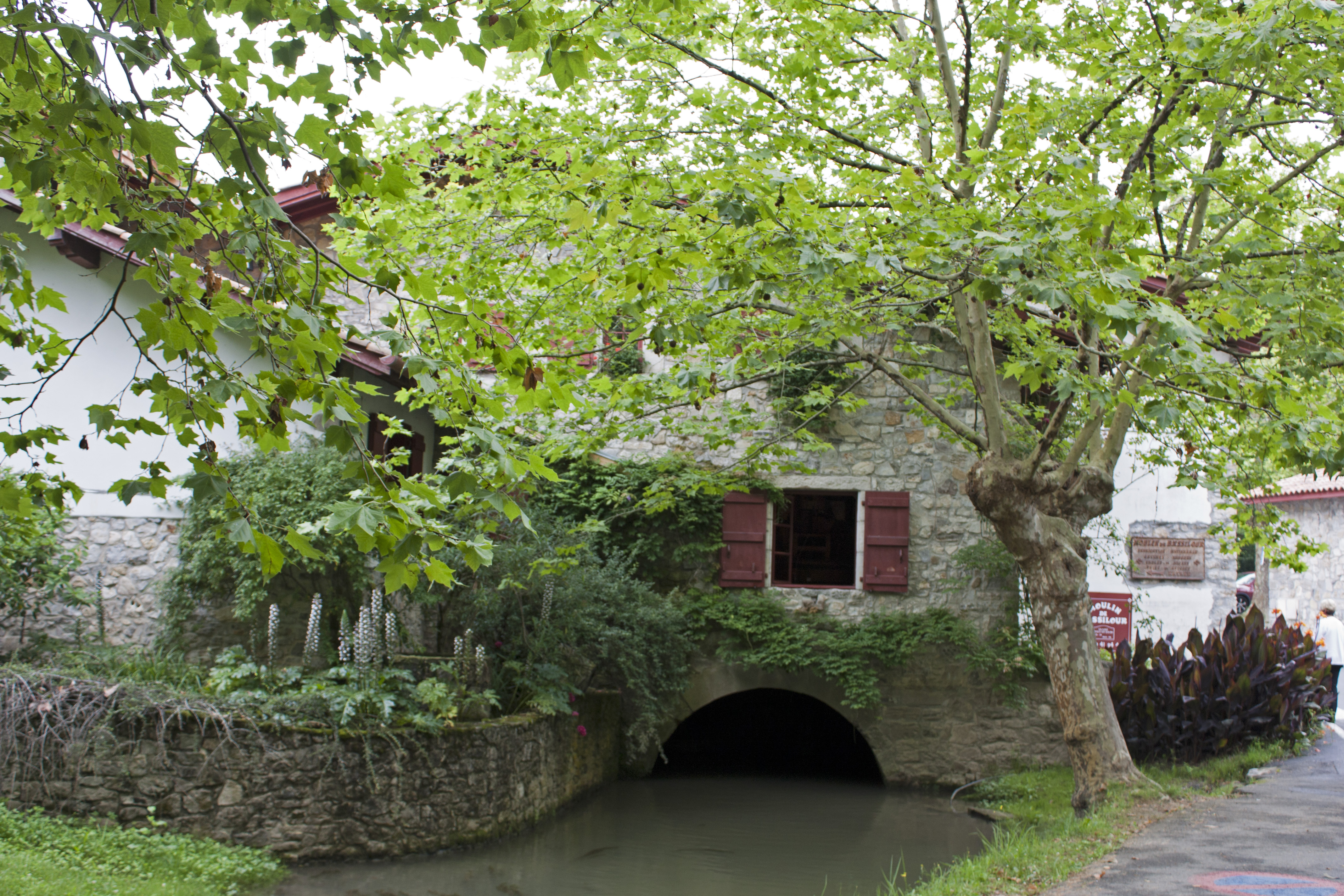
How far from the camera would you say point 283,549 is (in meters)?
8.05

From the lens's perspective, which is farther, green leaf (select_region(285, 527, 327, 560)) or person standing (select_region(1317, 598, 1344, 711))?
person standing (select_region(1317, 598, 1344, 711))

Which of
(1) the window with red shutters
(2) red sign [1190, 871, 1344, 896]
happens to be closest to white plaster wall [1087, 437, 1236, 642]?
(1) the window with red shutters

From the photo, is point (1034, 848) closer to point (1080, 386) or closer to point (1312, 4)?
point (1080, 386)

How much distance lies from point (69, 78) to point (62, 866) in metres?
4.13

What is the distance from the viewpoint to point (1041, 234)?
15.2 ft

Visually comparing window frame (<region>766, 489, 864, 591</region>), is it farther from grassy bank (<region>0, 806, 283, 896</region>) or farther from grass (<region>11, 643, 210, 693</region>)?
grassy bank (<region>0, 806, 283, 896</region>)

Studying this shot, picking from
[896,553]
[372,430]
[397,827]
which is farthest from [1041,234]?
[372,430]

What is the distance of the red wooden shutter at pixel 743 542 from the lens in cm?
1059

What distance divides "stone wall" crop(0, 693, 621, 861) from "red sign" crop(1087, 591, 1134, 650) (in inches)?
282

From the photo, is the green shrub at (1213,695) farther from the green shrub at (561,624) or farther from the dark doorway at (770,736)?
the green shrub at (561,624)

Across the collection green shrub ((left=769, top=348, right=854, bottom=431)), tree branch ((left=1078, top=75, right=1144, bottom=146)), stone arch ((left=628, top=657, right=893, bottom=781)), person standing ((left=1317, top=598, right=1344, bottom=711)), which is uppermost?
tree branch ((left=1078, top=75, right=1144, bottom=146))

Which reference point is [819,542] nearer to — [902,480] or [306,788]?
[902,480]

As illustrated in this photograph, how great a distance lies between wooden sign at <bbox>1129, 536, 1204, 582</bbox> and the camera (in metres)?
11.6

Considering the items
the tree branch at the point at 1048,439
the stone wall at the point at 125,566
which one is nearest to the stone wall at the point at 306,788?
the stone wall at the point at 125,566
